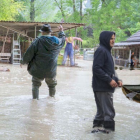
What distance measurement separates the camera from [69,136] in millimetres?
4352

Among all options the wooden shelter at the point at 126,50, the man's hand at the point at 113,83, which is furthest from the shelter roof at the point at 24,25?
the man's hand at the point at 113,83

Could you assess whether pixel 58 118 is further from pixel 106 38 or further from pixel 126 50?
pixel 126 50

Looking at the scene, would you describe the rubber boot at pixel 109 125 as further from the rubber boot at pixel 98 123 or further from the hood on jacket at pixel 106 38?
the hood on jacket at pixel 106 38

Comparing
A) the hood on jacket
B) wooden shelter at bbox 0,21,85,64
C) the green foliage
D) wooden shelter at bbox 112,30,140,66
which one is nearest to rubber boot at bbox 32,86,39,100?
the hood on jacket

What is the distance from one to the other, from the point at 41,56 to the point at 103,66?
254cm

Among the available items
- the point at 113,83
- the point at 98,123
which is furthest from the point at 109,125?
the point at 113,83

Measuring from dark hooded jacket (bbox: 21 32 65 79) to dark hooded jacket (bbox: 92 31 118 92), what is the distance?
2439mm

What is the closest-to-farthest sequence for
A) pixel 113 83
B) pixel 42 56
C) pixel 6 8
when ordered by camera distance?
pixel 113 83, pixel 42 56, pixel 6 8

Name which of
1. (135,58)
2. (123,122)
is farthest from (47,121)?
(135,58)

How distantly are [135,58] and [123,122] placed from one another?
67.1 feet

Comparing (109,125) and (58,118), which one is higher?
(109,125)

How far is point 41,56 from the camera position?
6664 millimetres

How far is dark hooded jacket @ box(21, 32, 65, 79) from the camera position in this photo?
664cm

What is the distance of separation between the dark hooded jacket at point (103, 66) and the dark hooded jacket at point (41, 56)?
2.44 meters
